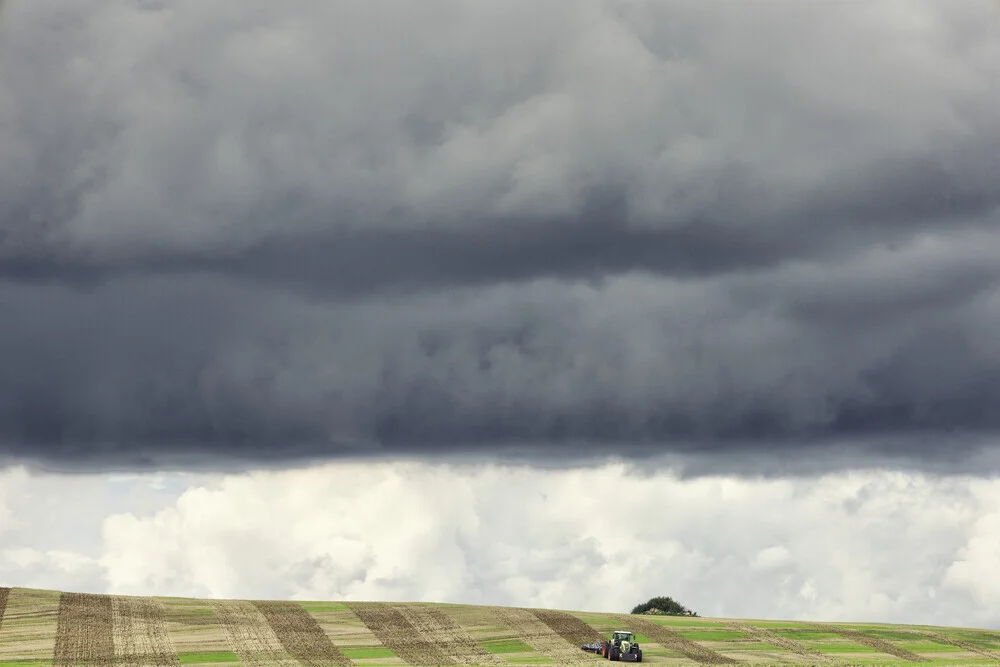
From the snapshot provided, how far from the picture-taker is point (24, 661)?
4875 inches

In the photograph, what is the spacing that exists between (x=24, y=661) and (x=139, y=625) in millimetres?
23464

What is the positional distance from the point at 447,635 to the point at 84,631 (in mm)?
35545

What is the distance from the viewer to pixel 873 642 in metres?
158

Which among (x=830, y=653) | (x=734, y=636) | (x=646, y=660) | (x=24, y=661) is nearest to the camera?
(x=24, y=661)

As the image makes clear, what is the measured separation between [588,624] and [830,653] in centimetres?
2741

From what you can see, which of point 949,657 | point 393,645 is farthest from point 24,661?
point 949,657

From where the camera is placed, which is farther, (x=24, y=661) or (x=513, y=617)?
(x=513, y=617)

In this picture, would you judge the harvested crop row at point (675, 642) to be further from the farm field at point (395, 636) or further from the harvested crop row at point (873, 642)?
the harvested crop row at point (873, 642)

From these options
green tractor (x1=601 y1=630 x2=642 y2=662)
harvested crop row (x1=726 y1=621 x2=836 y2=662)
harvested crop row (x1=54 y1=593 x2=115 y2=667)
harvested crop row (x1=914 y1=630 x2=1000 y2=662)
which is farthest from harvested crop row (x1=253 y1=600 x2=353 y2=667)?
harvested crop row (x1=914 y1=630 x2=1000 y2=662)

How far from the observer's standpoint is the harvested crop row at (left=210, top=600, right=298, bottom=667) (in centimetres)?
13062

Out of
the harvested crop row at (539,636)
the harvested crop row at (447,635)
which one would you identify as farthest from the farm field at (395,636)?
the harvested crop row at (539,636)

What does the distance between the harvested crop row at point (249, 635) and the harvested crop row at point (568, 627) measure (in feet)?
Result: 98.3

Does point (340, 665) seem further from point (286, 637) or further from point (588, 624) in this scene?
point (588, 624)

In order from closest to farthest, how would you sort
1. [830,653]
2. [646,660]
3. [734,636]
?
[646,660], [830,653], [734,636]
